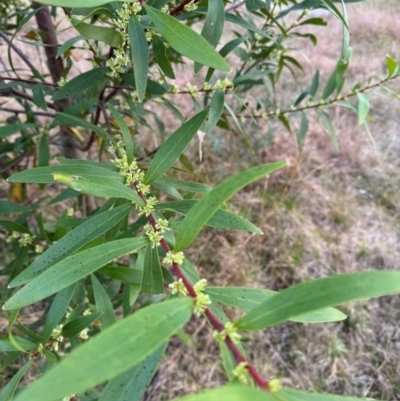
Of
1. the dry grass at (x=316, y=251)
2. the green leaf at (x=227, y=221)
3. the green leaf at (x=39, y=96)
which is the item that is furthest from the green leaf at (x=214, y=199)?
the dry grass at (x=316, y=251)

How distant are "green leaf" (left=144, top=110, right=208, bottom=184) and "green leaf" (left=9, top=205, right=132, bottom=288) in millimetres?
73

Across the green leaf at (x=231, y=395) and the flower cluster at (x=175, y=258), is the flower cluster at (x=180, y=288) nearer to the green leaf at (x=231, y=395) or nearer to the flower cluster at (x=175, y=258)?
the flower cluster at (x=175, y=258)

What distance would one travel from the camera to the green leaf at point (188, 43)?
1.20ft

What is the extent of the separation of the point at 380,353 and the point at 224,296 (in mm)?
1446

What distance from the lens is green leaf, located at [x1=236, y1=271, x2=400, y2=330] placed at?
31 cm

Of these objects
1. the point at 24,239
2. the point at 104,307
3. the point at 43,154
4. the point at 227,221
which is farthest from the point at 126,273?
the point at 43,154

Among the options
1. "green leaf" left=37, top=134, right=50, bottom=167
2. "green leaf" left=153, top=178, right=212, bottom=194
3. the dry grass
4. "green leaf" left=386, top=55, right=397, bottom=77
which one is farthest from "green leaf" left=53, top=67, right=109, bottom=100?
the dry grass

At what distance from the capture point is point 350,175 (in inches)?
93.0

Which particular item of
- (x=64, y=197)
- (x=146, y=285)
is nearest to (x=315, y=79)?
(x=64, y=197)

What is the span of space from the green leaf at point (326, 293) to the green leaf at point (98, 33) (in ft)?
1.29

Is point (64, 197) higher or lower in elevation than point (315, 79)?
lower

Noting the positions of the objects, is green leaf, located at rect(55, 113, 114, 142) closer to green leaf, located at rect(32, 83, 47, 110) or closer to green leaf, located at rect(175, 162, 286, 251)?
green leaf, located at rect(32, 83, 47, 110)

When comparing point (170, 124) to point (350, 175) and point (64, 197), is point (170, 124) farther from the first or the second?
point (64, 197)

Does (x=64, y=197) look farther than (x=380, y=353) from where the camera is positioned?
No
